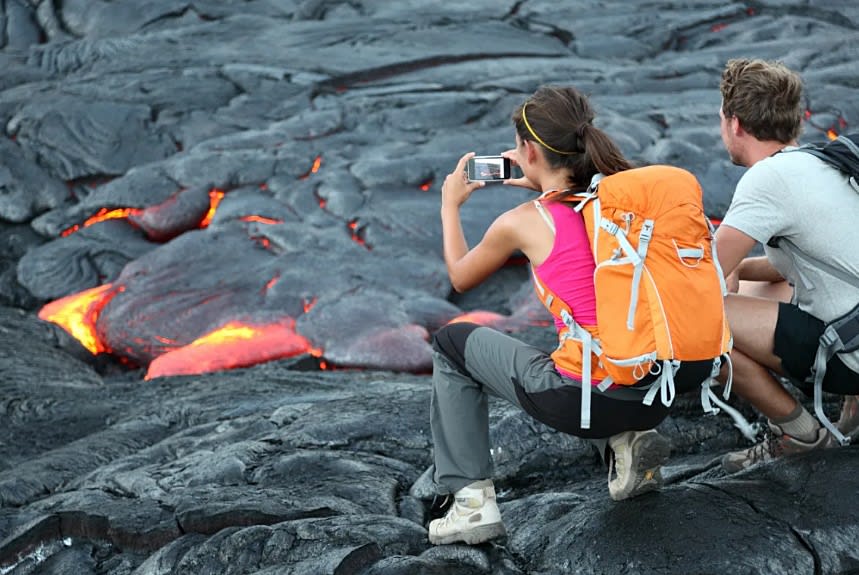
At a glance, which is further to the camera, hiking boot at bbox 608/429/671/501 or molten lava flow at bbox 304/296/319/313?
molten lava flow at bbox 304/296/319/313

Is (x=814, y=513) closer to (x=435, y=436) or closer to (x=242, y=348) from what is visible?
(x=435, y=436)

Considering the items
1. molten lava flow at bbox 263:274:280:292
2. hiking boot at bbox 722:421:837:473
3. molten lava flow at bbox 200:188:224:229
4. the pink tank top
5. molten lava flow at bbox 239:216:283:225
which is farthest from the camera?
molten lava flow at bbox 200:188:224:229

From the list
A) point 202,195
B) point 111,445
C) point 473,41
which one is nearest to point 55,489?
point 111,445

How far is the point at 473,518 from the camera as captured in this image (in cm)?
378

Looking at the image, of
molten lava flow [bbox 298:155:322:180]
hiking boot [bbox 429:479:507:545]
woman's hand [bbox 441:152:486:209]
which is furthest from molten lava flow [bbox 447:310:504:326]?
hiking boot [bbox 429:479:507:545]

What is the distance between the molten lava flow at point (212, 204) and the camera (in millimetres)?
11148

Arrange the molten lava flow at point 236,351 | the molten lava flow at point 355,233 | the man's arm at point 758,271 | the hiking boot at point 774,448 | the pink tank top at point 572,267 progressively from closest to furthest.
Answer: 1. the pink tank top at point 572,267
2. the hiking boot at point 774,448
3. the man's arm at point 758,271
4. the molten lava flow at point 236,351
5. the molten lava flow at point 355,233

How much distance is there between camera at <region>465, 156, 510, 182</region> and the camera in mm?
4027

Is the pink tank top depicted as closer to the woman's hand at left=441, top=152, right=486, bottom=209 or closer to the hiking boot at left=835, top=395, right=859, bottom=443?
the woman's hand at left=441, top=152, right=486, bottom=209

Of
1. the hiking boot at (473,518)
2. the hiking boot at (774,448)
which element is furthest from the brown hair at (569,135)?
the hiking boot at (774,448)

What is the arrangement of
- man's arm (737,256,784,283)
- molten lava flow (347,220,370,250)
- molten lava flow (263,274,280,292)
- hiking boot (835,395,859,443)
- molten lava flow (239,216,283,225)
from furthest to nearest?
molten lava flow (239,216,283,225) → molten lava flow (347,220,370,250) → molten lava flow (263,274,280,292) → man's arm (737,256,784,283) → hiking boot (835,395,859,443)

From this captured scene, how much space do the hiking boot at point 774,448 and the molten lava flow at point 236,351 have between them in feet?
17.0

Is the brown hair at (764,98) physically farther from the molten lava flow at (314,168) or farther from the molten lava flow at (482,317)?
the molten lava flow at (314,168)

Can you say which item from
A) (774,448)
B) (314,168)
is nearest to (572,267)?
(774,448)
